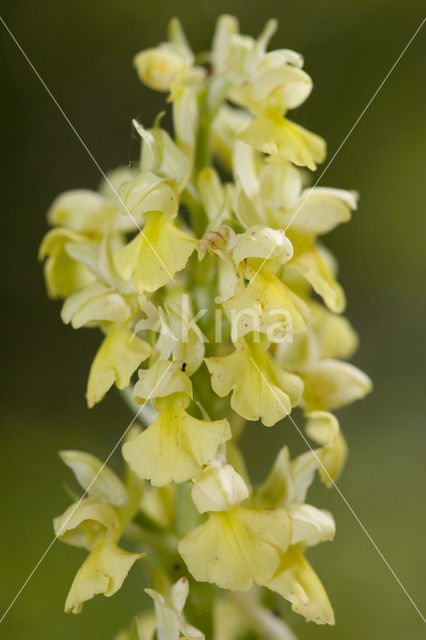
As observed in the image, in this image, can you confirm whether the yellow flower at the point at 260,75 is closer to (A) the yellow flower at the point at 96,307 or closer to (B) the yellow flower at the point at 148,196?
(B) the yellow flower at the point at 148,196

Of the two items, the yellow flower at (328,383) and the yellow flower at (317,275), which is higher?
the yellow flower at (317,275)

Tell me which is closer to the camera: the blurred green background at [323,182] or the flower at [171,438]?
the flower at [171,438]

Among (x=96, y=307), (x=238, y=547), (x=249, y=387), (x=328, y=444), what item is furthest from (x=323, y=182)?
(x=238, y=547)

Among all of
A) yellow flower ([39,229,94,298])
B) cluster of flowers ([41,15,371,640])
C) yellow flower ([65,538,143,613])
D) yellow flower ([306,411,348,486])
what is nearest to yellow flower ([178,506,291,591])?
cluster of flowers ([41,15,371,640])

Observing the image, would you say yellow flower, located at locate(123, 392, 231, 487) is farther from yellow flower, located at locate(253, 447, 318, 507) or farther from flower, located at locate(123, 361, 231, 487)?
yellow flower, located at locate(253, 447, 318, 507)

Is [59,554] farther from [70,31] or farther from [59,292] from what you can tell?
[70,31]

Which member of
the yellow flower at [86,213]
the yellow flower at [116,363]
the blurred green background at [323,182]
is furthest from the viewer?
the blurred green background at [323,182]

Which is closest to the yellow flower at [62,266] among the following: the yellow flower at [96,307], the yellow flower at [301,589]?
the yellow flower at [96,307]
